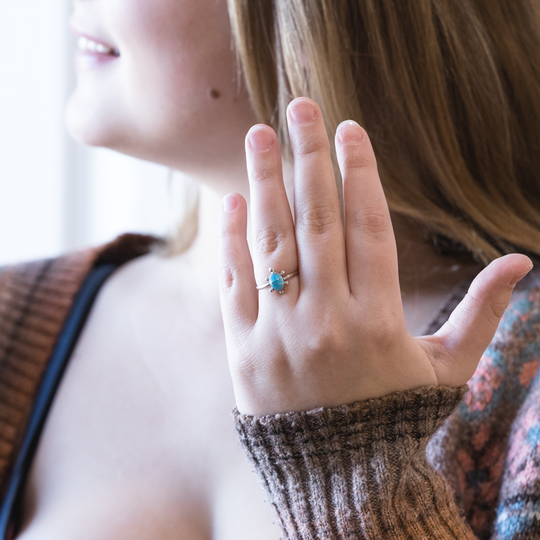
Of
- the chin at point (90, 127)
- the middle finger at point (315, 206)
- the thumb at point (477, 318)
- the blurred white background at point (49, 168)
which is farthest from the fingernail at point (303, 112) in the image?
the blurred white background at point (49, 168)

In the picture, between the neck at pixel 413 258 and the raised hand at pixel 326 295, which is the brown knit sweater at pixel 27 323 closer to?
the neck at pixel 413 258

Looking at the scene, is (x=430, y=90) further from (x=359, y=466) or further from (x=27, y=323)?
(x=27, y=323)

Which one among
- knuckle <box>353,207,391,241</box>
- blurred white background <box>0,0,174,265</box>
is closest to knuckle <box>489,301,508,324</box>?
knuckle <box>353,207,391,241</box>

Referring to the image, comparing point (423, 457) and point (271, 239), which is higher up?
point (271, 239)

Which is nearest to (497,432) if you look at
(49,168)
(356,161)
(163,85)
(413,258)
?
(413,258)

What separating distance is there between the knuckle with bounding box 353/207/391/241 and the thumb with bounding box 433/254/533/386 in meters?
0.10

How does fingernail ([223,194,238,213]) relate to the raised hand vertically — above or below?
above

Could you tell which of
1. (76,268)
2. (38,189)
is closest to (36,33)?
(38,189)

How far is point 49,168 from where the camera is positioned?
69.9 inches

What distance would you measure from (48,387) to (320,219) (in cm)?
60

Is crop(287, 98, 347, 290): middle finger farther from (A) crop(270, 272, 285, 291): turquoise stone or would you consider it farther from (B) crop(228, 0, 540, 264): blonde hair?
(B) crop(228, 0, 540, 264): blonde hair

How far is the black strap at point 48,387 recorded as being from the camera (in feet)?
2.78

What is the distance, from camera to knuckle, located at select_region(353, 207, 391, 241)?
0.56 metres

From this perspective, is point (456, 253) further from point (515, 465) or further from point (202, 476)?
point (202, 476)
